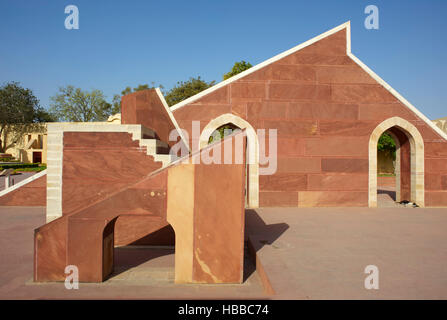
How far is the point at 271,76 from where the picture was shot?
11.7 meters

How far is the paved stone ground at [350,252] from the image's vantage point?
13.6ft

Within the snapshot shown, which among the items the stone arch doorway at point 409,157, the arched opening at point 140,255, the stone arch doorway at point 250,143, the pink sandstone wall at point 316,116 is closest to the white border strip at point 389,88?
the pink sandstone wall at point 316,116

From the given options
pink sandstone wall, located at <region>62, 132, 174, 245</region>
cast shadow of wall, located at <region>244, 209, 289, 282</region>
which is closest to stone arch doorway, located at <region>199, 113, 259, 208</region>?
cast shadow of wall, located at <region>244, 209, 289, 282</region>

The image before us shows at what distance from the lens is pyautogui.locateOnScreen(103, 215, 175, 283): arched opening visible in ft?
15.9

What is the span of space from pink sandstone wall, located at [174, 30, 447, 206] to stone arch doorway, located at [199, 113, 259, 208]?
0.67 feet

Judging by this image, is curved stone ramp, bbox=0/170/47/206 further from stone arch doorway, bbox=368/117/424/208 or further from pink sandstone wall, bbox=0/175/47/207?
stone arch doorway, bbox=368/117/424/208

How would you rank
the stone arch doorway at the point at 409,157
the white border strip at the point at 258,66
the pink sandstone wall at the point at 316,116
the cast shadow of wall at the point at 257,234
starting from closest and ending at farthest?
the cast shadow of wall at the point at 257,234 < the white border strip at the point at 258,66 < the pink sandstone wall at the point at 316,116 < the stone arch doorway at the point at 409,157

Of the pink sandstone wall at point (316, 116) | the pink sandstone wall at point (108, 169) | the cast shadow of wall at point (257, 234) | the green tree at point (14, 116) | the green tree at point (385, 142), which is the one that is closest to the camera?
the cast shadow of wall at point (257, 234)

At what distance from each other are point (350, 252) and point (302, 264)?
1.37 metres

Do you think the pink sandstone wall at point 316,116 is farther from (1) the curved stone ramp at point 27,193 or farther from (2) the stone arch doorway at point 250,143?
(1) the curved stone ramp at point 27,193

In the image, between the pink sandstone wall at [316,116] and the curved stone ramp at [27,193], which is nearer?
the curved stone ramp at [27,193]

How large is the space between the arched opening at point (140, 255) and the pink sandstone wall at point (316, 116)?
564 centimetres

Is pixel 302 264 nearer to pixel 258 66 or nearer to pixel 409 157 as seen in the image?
pixel 258 66
